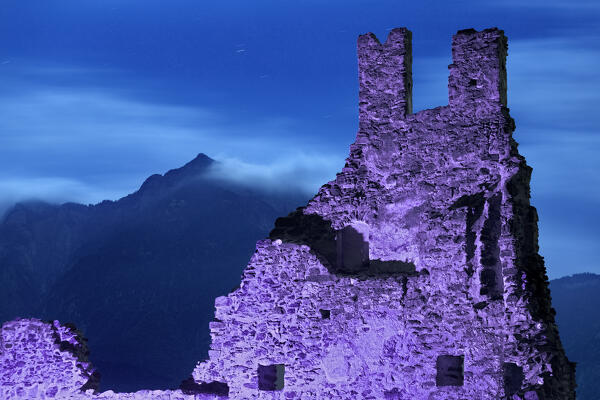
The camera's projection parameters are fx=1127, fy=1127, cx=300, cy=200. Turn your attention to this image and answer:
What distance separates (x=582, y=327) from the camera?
51781 mm

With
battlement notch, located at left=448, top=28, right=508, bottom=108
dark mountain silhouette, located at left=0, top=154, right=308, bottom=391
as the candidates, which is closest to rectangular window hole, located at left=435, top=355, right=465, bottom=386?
battlement notch, located at left=448, top=28, right=508, bottom=108

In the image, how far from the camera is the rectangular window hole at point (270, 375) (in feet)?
54.0

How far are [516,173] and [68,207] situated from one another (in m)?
46.4

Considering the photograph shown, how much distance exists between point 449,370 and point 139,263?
1581 inches

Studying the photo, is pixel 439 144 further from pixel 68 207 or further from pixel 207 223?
pixel 68 207

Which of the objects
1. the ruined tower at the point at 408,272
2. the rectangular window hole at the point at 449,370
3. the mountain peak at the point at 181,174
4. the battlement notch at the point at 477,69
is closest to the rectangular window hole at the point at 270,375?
the ruined tower at the point at 408,272

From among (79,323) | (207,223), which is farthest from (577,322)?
(79,323)

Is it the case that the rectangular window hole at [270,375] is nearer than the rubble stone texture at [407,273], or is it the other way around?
the rubble stone texture at [407,273]

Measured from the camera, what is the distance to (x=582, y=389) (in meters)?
47.4

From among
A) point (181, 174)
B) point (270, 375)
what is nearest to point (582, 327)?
point (181, 174)

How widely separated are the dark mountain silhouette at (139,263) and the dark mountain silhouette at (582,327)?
1420 centimetres

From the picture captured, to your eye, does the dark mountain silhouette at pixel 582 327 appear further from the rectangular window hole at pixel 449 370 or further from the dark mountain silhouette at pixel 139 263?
the rectangular window hole at pixel 449 370

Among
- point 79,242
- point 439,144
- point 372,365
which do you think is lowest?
point 372,365

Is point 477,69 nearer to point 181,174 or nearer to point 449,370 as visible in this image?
point 449,370
